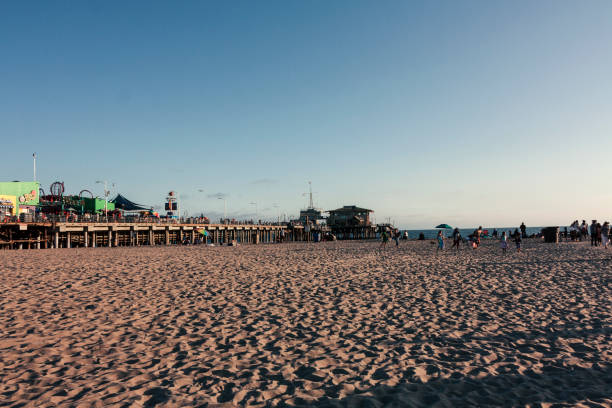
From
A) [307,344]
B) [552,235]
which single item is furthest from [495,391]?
[552,235]

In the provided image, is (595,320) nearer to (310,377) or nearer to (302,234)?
(310,377)

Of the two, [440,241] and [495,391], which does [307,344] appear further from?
[440,241]

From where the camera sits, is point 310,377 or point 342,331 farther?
point 342,331

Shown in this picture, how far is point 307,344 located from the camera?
531 centimetres

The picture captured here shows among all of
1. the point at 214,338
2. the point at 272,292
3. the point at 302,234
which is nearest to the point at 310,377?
the point at 214,338

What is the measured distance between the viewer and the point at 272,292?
9055 mm

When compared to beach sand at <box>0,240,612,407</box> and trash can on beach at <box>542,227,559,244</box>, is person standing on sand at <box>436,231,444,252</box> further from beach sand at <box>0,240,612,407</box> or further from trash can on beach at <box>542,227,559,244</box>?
beach sand at <box>0,240,612,407</box>

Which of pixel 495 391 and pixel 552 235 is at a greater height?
pixel 552 235

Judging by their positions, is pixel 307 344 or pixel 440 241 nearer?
pixel 307 344

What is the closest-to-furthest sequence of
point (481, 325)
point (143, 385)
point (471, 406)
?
point (471, 406)
point (143, 385)
point (481, 325)

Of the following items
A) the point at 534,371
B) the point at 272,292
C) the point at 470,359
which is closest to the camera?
the point at 534,371

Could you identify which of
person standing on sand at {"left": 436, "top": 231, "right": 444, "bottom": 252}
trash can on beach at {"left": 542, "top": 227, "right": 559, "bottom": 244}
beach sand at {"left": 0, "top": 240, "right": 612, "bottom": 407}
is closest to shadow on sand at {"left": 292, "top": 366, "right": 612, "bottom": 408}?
beach sand at {"left": 0, "top": 240, "right": 612, "bottom": 407}

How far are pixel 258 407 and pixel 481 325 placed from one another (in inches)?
168

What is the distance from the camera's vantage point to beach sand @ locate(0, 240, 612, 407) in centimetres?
386
